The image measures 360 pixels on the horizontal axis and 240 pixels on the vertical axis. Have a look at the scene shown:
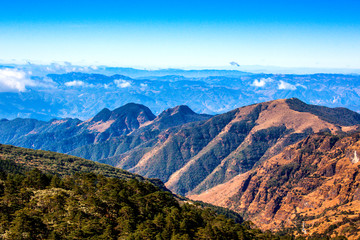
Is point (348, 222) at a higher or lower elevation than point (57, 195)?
lower

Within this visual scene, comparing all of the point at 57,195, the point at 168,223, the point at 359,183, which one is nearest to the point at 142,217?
the point at 168,223

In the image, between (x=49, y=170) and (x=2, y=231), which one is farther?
(x=49, y=170)

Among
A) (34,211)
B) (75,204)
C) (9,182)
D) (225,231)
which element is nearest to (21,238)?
(34,211)

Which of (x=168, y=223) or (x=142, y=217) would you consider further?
(x=142, y=217)

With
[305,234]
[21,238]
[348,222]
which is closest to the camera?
[21,238]

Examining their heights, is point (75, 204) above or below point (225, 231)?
above

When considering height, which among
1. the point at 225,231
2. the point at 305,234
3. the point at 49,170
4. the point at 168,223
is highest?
the point at 168,223

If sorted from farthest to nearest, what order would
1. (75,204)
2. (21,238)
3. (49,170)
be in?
1. (49,170)
2. (75,204)
3. (21,238)

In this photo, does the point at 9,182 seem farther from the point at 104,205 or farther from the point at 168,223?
the point at 168,223

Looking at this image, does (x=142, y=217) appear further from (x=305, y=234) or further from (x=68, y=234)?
(x=305, y=234)
